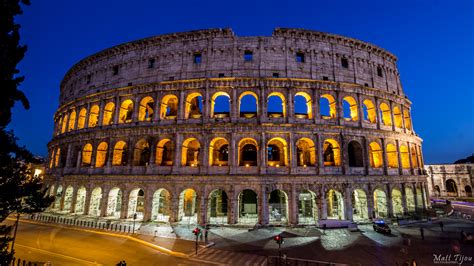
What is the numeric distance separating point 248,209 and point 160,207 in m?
9.41

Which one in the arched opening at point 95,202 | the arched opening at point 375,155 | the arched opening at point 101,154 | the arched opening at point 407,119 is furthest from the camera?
the arched opening at point 407,119

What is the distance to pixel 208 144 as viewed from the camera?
22.0 m

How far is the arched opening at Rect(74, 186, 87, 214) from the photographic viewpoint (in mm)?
25297

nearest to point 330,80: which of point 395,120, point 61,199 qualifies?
point 395,120

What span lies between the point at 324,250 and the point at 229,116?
13.8 metres

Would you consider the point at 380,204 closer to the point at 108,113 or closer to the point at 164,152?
the point at 164,152

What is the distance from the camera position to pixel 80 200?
26.0 m

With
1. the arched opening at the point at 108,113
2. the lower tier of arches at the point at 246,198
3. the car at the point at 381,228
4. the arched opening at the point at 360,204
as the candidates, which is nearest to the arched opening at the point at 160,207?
the lower tier of arches at the point at 246,198

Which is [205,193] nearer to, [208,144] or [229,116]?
[208,144]

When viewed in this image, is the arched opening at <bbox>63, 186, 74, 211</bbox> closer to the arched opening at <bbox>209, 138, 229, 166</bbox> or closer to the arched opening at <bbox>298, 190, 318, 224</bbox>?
the arched opening at <bbox>209, 138, 229, 166</bbox>

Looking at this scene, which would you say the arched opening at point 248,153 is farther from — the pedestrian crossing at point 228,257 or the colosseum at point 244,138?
the pedestrian crossing at point 228,257

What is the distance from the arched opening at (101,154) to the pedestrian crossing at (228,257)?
58.0 ft

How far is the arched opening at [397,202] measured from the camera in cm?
2381

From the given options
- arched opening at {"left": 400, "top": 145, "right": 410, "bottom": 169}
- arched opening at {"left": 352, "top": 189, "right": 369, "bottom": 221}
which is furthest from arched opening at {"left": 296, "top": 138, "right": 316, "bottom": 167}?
arched opening at {"left": 400, "top": 145, "right": 410, "bottom": 169}
